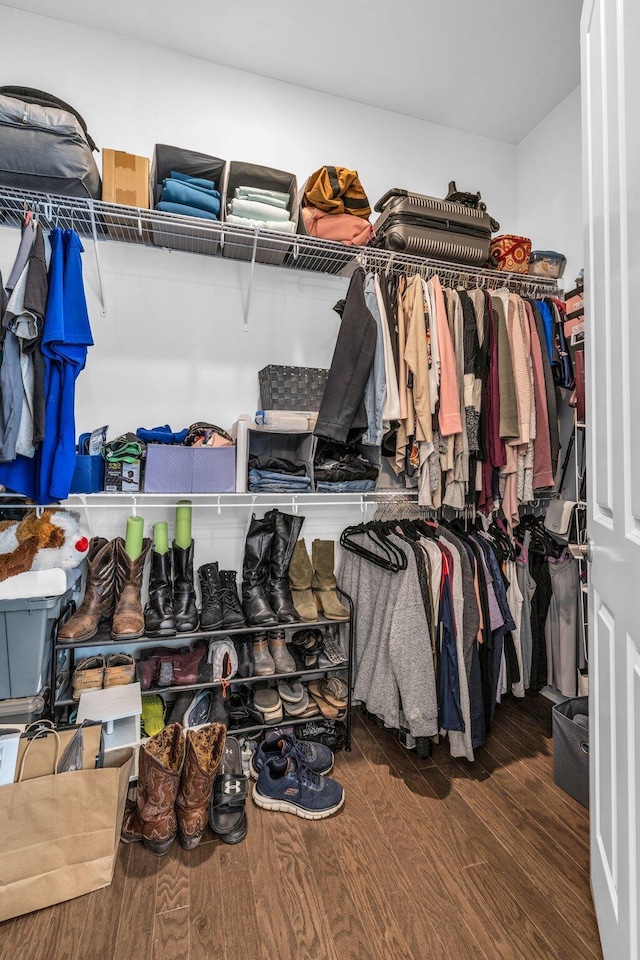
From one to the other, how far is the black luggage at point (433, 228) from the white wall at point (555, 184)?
1.74 ft

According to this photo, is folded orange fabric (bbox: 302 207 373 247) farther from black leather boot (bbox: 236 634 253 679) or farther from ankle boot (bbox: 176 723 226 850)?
ankle boot (bbox: 176 723 226 850)

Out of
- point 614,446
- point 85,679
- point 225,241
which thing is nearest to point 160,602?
point 85,679

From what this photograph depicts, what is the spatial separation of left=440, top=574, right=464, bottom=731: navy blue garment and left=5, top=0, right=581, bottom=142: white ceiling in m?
2.37

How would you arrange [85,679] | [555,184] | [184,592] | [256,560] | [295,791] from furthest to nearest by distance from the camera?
[555,184] → [256,560] → [184,592] → [85,679] → [295,791]

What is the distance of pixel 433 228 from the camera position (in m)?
2.22

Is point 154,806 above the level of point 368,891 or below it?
above

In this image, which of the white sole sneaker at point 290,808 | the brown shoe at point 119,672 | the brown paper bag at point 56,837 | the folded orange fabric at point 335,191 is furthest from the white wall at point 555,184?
the brown paper bag at point 56,837

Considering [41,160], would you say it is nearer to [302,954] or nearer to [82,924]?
[82,924]

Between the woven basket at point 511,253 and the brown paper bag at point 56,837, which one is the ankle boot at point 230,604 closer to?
the brown paper bag at point 56,837

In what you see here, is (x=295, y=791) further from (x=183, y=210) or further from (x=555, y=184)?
(x=555, y=184)

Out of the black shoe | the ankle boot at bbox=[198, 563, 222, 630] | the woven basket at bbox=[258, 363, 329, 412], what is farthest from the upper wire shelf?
the black shoe

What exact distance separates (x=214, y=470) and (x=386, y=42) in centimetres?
208

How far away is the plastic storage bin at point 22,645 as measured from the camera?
1.62 metres

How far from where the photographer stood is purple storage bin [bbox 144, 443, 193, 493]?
6.33ft
